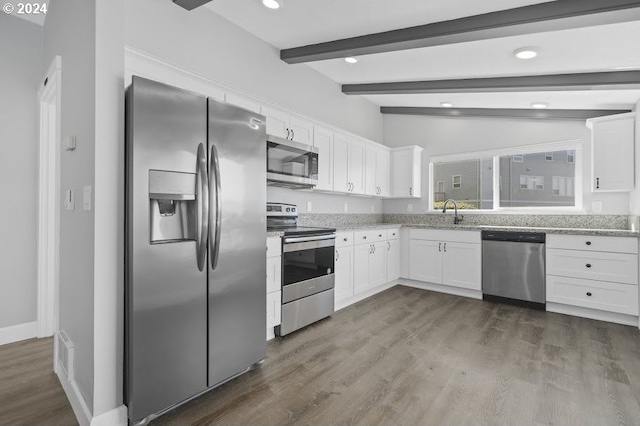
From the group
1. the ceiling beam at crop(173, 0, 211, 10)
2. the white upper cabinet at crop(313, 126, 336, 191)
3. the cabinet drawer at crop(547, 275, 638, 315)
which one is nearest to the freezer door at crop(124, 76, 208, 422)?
the ceiling beam at crop(173, 0, 211, 10)

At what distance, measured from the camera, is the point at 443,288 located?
15.1 feet

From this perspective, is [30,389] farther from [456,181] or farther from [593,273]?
[456,181]

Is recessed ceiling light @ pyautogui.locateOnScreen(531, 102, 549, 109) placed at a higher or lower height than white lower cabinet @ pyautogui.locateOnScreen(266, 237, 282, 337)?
higher

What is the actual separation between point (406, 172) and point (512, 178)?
4.99ft

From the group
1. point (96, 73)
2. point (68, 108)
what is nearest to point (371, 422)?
point (96, 73)

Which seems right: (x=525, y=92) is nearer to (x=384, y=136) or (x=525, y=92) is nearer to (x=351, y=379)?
(x=384, y=136)

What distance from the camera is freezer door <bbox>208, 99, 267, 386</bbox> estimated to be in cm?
198

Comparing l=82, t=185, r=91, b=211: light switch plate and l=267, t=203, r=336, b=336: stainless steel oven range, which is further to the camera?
l=267, t=203, r=336, b=336: stainless steel oven range

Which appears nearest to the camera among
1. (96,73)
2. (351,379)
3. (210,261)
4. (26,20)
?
(96,73)

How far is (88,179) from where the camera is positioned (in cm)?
176

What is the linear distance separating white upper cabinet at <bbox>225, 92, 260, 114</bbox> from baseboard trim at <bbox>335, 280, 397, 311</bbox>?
2.34 m

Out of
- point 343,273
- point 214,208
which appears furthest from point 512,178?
point 214,208

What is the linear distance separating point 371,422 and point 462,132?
4491 millimetres

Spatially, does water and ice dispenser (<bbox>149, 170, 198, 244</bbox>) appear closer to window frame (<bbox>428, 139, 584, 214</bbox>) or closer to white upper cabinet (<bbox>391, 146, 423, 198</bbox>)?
white upper cabinet (<bbox>391, 146, 423, 198</bbox>)
